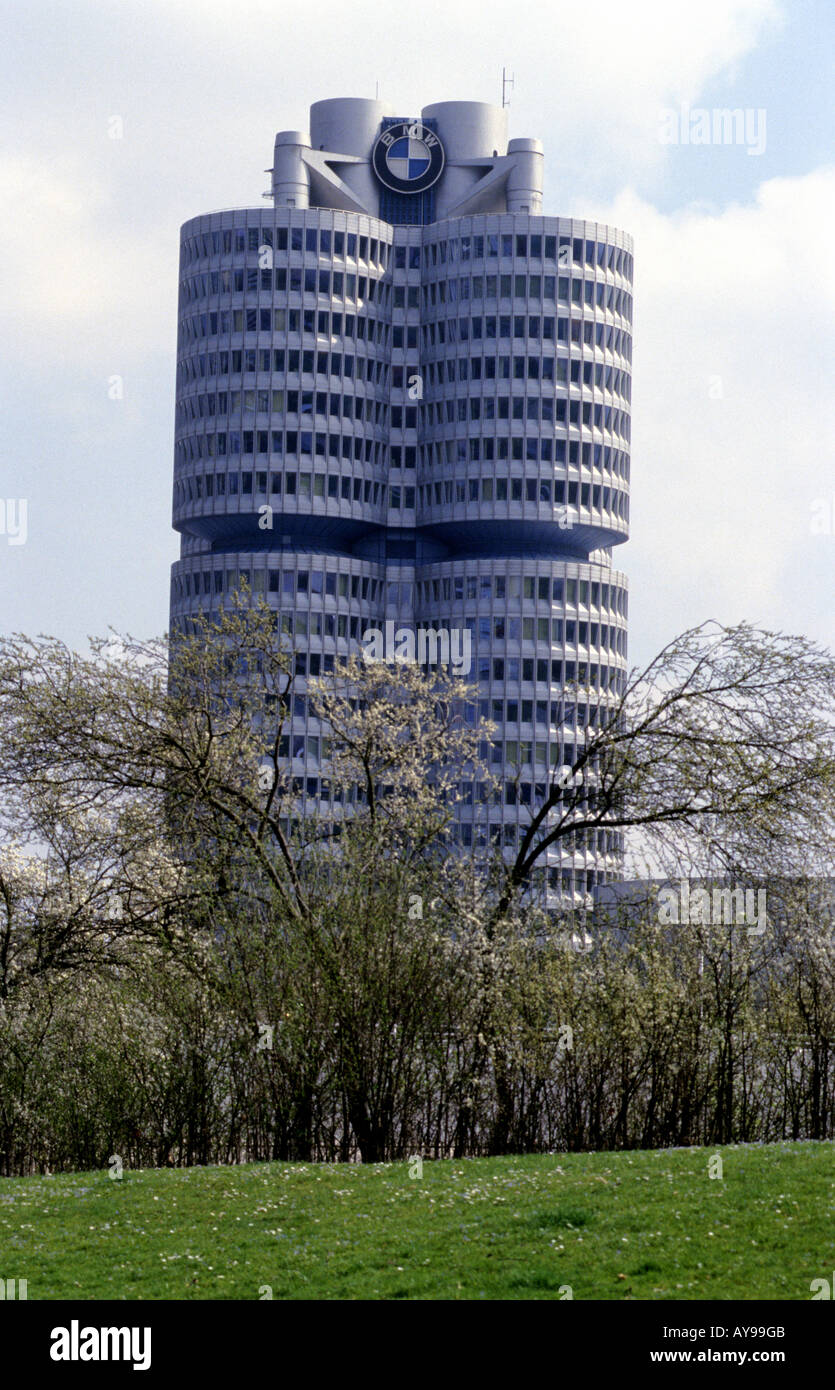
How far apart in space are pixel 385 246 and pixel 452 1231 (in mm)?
179865

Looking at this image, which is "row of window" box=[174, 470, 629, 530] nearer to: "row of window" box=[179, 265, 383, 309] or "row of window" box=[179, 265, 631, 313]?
"row of window" box=[179, 265, 631, 313]

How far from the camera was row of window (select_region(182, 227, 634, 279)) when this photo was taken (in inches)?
7328

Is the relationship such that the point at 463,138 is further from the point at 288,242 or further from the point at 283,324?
the point at 283,324

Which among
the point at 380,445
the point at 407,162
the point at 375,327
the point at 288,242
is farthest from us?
the point at 407,162

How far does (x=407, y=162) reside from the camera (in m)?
199

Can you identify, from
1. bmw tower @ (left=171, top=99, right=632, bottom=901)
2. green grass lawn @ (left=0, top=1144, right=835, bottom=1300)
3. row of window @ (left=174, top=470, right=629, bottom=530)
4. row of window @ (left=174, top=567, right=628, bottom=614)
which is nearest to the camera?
green grass lawn @ (left=0, top=1144, right=835, bottom=1300)

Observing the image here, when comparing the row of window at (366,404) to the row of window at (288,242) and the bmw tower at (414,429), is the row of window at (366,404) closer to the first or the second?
the bmw tower at (414,429)

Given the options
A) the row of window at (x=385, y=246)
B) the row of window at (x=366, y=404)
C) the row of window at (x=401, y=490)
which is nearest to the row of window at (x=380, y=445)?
the row of window at (x=366, y=404)

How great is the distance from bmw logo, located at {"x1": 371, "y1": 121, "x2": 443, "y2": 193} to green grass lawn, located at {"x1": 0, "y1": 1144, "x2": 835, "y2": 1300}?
18309cm

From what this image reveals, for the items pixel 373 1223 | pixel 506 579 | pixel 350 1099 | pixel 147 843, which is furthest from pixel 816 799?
pixel 506 579

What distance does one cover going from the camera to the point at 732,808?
3294cm

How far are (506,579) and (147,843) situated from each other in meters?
152

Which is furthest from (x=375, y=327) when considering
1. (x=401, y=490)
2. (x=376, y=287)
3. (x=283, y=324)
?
→ (x=401, y=490)

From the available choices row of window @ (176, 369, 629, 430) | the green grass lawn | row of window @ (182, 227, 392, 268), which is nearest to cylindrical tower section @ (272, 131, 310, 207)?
row of window @ (182, 227, 392, 268)
